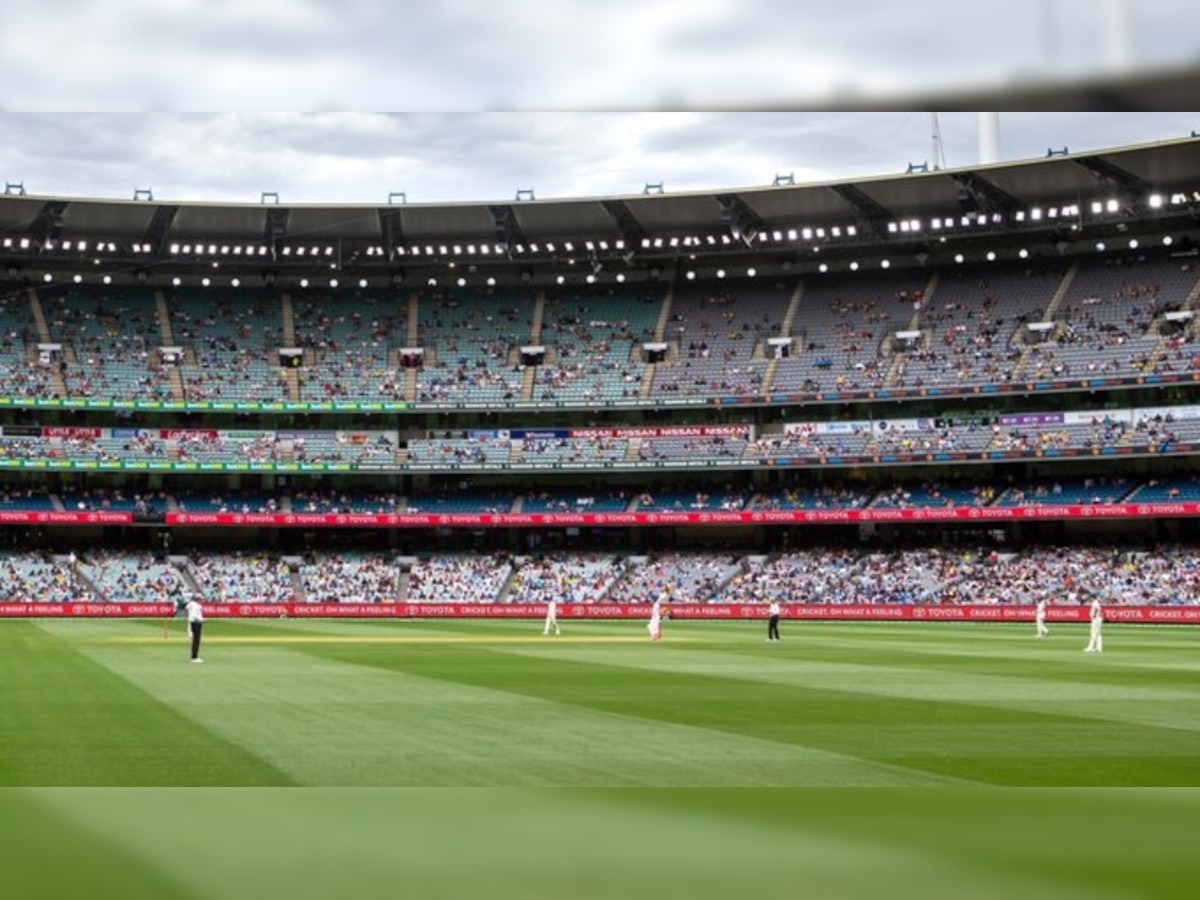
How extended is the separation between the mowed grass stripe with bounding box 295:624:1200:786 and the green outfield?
0.05 m

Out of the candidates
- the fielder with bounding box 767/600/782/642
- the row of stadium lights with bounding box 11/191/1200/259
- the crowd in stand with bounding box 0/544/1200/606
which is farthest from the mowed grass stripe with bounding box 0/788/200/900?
the row of stadium lights with bounding box 11/191/1200/259

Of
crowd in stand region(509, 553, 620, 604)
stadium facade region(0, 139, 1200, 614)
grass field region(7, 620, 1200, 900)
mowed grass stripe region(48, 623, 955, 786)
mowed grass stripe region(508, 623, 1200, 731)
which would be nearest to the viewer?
grass field region(7, 620, 1200, 900)

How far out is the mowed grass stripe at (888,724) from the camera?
38.1 ft

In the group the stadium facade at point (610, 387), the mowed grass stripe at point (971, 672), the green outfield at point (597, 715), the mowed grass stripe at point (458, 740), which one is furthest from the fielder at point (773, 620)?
the stadium facade at point (610, 387)

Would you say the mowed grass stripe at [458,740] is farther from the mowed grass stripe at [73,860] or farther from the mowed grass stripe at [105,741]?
the mowed grass stripe at [73,860]

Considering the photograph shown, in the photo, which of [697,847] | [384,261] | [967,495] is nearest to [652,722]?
[697,847]

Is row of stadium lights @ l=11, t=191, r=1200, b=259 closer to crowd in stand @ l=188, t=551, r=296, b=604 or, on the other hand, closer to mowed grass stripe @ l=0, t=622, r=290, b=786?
crowd in stand @ l=188, t=551, r=296, b=604

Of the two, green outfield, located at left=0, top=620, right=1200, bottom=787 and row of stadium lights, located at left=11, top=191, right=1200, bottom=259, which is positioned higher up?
row of stadium lights, located at left=11, top=191, right=1200, bottom=259

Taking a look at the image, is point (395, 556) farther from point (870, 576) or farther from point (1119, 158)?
point (1119, 158)

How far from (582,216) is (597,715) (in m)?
54.1

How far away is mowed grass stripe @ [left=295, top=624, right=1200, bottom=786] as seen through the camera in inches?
457

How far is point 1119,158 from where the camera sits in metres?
58.0

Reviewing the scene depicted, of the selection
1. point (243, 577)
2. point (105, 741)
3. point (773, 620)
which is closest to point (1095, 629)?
point (773, 620)

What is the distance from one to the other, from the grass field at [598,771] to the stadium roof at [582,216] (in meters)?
35.7
